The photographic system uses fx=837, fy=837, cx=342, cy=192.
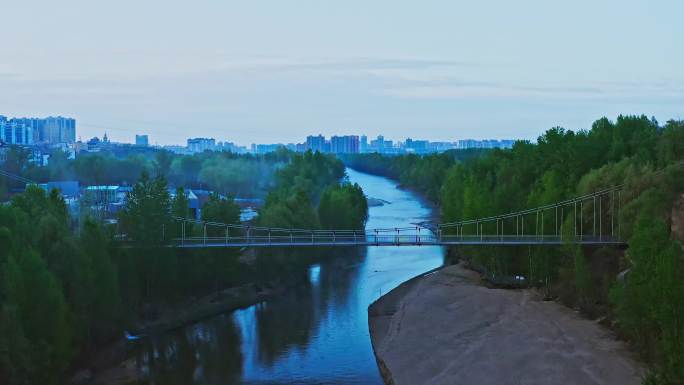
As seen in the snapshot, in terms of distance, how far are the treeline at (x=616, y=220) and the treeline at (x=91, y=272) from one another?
10.6 metres

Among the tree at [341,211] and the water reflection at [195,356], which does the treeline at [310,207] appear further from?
the water reflection at [195,356]

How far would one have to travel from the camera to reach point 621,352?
78.4 feet

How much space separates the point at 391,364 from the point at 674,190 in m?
11.8

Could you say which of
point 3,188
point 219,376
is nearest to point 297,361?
point 219,376

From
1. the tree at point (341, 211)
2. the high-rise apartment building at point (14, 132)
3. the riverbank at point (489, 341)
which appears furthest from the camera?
the high-rise apartment building at point (14, 132)

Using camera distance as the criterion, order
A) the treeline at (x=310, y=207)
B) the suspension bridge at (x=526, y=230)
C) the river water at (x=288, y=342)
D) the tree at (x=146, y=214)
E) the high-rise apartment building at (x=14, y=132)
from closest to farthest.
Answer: the river water at (x=288, y=342), the tree at (x=146, y=214), the suspension bridge at (x=526, y=230), the treeline at (x=310, y=207), the high-rise apartment building at (x=14, y=132)

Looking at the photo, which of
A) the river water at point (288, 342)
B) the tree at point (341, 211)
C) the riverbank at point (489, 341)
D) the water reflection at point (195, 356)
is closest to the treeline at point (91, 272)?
the water reflection at point (195, 356)

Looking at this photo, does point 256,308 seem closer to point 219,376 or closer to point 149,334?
point 149,334

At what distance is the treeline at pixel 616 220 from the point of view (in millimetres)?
20688

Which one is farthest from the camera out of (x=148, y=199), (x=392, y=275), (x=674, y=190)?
(x=392, y=275)

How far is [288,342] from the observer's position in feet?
92.6

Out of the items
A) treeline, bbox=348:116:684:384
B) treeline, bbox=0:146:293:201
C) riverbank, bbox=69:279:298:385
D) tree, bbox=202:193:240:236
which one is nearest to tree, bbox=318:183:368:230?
treeline, bbox=348:116:684:384

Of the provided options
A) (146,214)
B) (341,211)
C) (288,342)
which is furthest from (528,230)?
(146,214)

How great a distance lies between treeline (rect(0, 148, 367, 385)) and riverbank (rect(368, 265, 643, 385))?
23.9 feet
